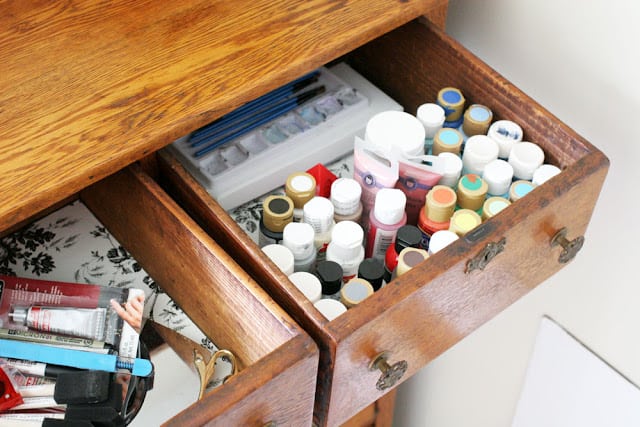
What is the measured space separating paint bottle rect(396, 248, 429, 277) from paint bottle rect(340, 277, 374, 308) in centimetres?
3

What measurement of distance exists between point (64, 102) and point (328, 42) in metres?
0.26

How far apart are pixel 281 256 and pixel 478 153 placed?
0.79ft

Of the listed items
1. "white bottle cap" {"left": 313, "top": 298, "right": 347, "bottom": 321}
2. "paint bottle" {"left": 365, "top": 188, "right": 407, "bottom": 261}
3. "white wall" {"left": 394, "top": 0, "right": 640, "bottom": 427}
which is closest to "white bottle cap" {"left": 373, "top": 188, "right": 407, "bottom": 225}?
"paint bottle" {"left": 365, "top": 188, "right": 407, "bottom": 261}

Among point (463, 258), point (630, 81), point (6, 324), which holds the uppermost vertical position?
point (6, 324)

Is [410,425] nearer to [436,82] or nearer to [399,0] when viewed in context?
[436,82]

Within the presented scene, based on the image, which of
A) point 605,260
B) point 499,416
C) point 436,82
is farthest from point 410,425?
point 436,82

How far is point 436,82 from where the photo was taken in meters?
1.02

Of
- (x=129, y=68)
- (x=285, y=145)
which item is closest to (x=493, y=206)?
(x=285, y=145)

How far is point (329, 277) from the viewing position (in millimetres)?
860

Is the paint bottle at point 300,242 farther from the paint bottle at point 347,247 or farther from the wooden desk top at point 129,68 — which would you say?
the wooden desk top at point 129,68

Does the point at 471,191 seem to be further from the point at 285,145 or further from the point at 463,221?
the point at 285,145

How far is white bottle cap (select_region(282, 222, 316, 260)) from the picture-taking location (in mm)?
866

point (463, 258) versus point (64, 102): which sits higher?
point (64, 102)

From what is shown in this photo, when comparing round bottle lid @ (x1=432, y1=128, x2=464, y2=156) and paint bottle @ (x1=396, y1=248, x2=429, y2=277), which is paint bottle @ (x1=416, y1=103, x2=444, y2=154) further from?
paint bottle @ (x1=396, y1=248, x2=429, y2=277)
